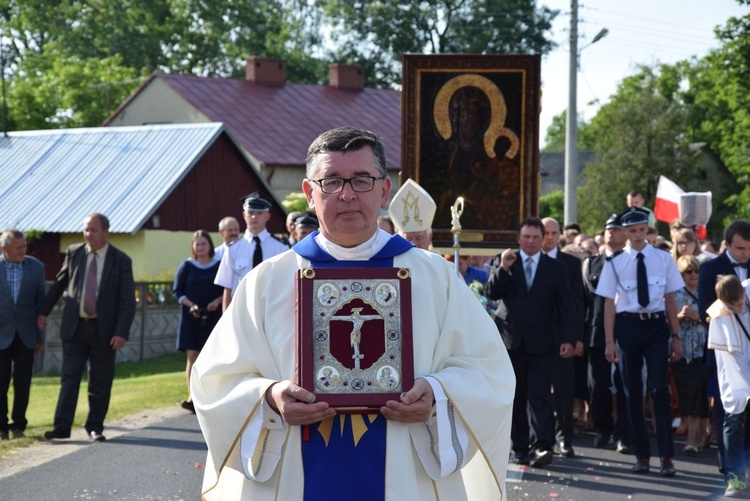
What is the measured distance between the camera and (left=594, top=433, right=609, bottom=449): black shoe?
1156 cm

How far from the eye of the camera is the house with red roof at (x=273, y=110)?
43.3 m

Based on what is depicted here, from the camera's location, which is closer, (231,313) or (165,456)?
(231,313)

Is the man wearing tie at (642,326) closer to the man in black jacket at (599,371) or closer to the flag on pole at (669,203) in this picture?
the man in black jacket at (599,371)

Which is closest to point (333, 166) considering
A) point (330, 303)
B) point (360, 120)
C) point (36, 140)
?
point (330, 303)

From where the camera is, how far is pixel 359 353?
13.9 ft

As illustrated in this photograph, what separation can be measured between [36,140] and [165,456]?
26.8m

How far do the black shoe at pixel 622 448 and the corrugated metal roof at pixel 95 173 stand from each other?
1963cm

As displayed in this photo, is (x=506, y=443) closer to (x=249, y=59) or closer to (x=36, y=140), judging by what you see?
(x=36, y=140)

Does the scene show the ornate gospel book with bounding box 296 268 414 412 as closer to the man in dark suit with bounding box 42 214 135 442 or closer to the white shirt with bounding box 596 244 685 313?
the white shirt with bounding box 596 244 685 313

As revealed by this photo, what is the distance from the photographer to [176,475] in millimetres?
9633

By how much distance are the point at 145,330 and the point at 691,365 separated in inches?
535

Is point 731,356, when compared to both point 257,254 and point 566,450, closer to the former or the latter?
point 566,450

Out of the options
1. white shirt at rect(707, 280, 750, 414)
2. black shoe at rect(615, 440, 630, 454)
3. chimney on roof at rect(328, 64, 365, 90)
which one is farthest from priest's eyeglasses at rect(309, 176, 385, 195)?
chimney on roof at rect(328, 64, 365, 90)

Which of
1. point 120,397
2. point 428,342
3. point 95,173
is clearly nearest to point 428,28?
point 95,173
